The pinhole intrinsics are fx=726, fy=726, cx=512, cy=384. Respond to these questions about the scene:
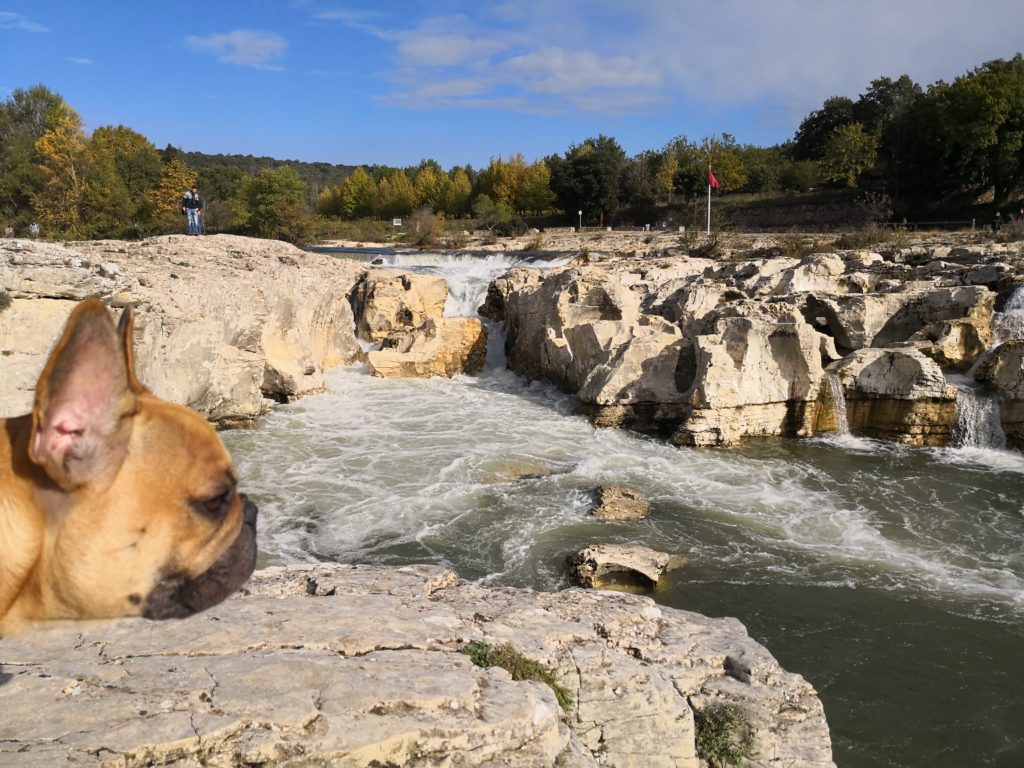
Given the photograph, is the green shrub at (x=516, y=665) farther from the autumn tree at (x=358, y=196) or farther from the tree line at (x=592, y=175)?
the autumn tree at (x=358, y=196)

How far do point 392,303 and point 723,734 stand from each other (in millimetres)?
16798

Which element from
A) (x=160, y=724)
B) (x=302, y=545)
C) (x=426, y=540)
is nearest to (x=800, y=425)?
(x=426, y=540)

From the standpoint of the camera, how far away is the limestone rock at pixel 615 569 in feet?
23.4

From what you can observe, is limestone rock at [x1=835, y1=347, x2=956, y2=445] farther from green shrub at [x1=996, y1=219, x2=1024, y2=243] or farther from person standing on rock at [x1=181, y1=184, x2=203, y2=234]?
person standing on rock at [x1=181, y1=184, x2=203, y2=234]

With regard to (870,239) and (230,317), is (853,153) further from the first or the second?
(230,317)

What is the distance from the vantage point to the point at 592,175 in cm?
4919

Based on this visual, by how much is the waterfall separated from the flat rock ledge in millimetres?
10013

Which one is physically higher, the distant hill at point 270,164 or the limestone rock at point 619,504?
the distant hill at point 270,164

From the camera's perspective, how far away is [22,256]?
373 inches

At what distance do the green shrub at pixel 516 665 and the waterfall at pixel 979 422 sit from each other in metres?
11.5

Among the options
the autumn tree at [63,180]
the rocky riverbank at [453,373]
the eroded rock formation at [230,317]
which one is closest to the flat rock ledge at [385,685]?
the rocky riverbank at [453,373]

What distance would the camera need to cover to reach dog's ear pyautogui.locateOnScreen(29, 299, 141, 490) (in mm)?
1370

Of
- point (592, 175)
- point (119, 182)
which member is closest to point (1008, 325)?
point (592, 175)

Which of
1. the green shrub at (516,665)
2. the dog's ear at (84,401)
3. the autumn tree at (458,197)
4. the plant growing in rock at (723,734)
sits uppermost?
the autumn tree at (458,197)
